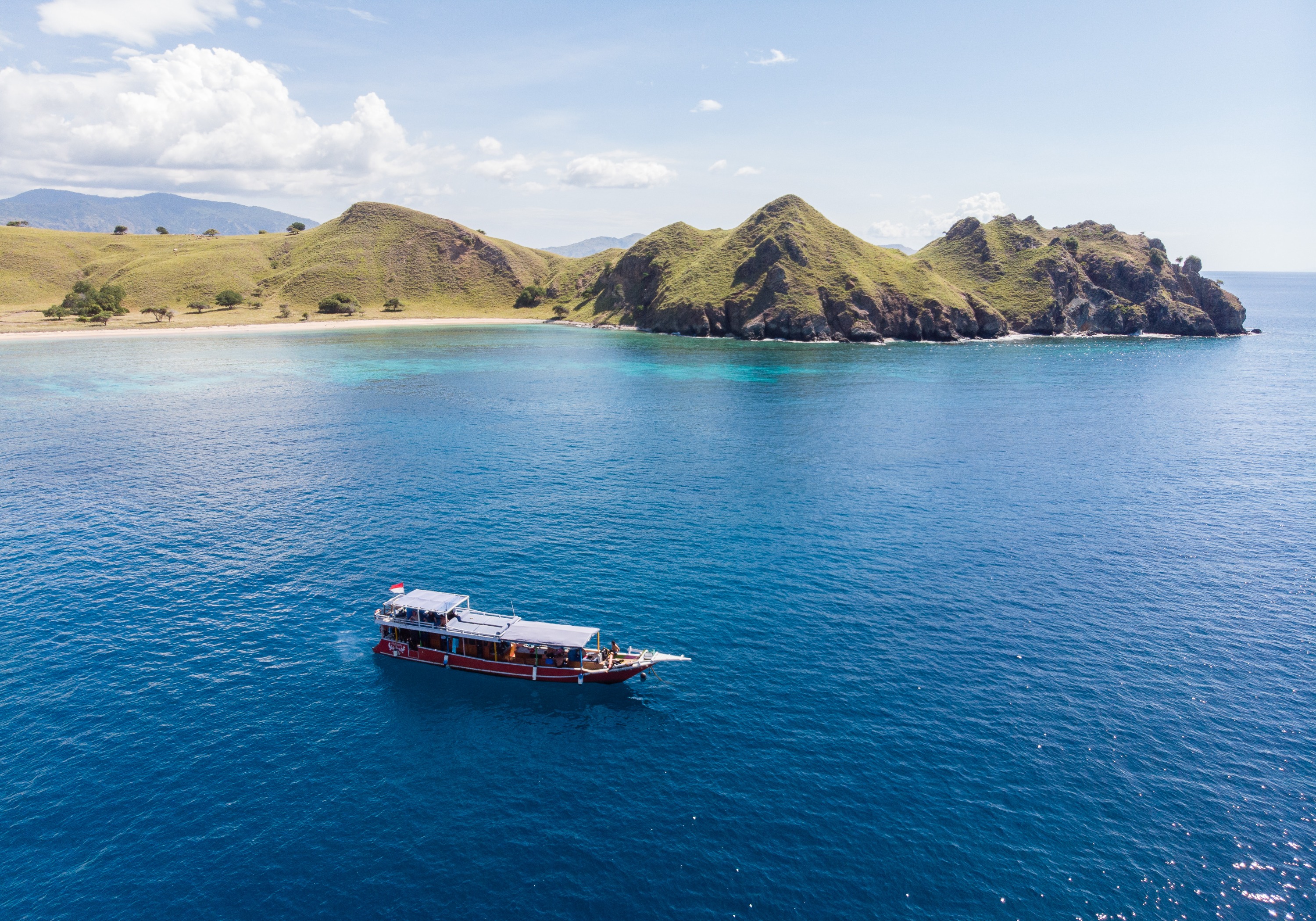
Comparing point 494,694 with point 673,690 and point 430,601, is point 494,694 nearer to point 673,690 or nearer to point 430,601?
point 430,601

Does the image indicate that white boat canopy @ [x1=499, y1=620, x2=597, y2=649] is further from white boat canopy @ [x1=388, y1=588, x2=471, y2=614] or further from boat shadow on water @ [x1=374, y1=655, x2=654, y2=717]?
white boat canopy @ [x1=388, y1=588, x2=471, y2=614]

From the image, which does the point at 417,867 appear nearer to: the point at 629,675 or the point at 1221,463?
the point at 629,675

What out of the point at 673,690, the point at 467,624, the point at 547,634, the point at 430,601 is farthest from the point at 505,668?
the point at 673,690

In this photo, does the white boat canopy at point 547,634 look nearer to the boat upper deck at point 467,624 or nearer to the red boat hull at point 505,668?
the boat upper deck at point 467,624

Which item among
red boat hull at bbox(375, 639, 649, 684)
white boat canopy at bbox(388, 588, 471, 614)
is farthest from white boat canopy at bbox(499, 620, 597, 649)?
white boat canopy at bbox(388, 588, 471, 614)

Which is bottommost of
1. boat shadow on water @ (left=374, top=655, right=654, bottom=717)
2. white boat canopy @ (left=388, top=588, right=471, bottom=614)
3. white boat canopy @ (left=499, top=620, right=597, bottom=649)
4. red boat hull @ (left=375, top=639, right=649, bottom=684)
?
boat shadow on water @ (left=374, top=655, right=654, bottom=717)

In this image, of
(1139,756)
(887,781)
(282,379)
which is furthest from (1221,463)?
(282,379)
